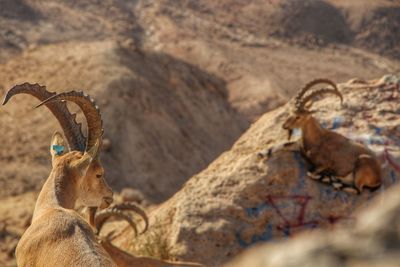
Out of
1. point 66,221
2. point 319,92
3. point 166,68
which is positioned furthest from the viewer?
point 166,68

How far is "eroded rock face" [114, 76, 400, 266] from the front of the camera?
9805mm

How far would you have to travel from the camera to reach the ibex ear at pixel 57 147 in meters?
7.15

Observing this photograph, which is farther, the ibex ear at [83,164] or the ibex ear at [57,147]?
the ibex ear at [57,147]

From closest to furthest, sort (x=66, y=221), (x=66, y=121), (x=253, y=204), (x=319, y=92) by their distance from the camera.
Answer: (x=66, y=221), (x=66, y=121), (x=253, y=204), (x=319, y=92)

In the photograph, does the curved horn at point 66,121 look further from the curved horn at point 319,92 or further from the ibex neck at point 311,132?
the curved horn at point 319,92

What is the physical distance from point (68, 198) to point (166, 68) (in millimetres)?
24981

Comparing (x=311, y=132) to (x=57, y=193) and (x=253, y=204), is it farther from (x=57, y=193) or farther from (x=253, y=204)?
(x=57, y=193)

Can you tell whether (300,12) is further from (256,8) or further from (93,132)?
(93,132)

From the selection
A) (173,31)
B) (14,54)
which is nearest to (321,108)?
(14,54)

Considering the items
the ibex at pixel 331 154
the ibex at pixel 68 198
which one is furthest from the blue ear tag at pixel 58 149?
the ibex at pixel 331 154

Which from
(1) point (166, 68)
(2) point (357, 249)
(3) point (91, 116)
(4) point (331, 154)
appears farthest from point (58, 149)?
(1) point (166, 68)

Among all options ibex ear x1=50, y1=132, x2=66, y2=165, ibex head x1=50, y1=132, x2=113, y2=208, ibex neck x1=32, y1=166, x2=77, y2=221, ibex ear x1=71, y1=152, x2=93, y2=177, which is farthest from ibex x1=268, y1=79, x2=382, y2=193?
ibex neck x1=32, y1=166, x2=77, y2=221

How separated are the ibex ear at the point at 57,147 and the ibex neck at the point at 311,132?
184 inches

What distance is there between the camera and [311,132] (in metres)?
11.5
